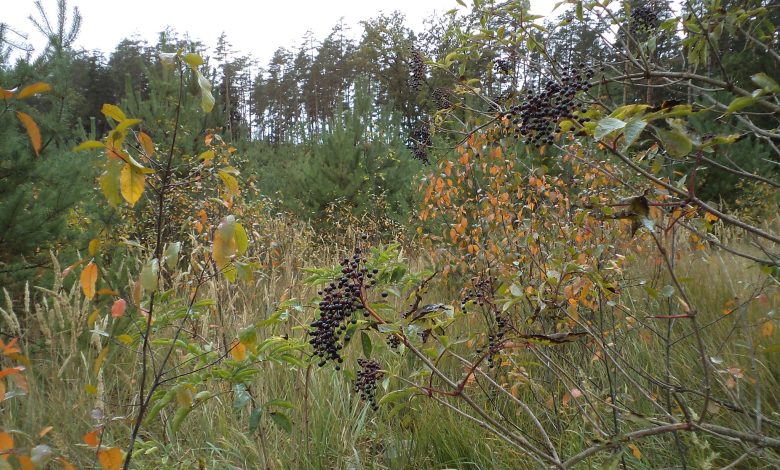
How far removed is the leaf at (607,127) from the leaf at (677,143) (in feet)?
0.27

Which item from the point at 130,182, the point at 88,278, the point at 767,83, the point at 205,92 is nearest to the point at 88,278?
the point at 88,278

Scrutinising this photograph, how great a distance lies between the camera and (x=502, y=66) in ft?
8.20

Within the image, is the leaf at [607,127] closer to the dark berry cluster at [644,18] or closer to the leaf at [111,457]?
the leaf at [111,457]

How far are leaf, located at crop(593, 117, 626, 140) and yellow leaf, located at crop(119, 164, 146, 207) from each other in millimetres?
982

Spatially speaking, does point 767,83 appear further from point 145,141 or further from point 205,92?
point 145,141

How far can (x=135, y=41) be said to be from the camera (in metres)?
36.0

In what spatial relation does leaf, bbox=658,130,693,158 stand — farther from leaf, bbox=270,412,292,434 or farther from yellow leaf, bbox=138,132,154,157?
leaf, bbox=270,412,292,434

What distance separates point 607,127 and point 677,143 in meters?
0.12

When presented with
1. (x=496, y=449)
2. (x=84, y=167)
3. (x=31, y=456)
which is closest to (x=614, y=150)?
(x=31, y=456)

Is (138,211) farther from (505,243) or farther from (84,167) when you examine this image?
(505,243)

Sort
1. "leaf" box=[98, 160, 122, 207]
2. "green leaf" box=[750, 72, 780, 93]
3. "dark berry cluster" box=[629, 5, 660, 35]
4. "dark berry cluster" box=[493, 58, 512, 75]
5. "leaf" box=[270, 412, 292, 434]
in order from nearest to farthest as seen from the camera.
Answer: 1. "green leaf" box=[750, 72, 780, 93]
2. "leaf" box=[98, 160, 122, 207]
3. "leaf" box=[270, 412, 292, 434]
4. "dark berry cluster" box=[629, 5, 660, 35]
5. "dark berry cluster" box=[493, 58, 512, 75]

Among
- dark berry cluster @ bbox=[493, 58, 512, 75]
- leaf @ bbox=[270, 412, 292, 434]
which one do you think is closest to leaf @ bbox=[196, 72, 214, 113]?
leaf @ bbox=[270, 412, 292, 434]

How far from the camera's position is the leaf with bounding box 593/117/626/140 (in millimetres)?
954

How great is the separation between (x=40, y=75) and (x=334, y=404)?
317 centimetres
